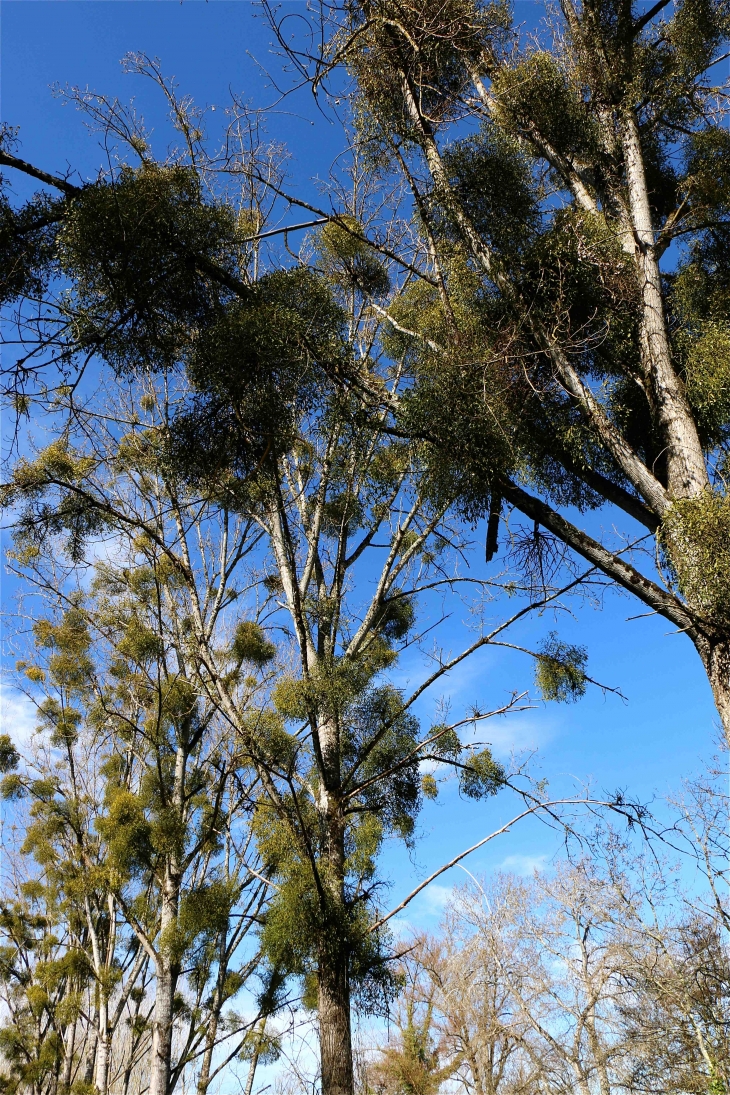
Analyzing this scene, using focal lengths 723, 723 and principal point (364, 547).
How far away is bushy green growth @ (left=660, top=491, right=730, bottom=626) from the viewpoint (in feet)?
13.0

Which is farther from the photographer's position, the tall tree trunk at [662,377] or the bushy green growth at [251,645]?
the bushy green growth at [251,645]

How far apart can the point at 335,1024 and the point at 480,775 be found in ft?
7.24

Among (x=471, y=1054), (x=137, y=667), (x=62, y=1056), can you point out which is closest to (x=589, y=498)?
(x=137, y=667)

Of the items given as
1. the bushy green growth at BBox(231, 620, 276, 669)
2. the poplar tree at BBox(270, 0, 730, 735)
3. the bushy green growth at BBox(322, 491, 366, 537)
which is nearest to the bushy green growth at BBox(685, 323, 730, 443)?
the poplar tree at BBox(270, 0, 730, 735)

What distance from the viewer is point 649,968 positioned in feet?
35.8

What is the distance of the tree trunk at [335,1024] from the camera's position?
4.31 m

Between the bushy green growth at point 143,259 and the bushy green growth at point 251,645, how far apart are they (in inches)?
155

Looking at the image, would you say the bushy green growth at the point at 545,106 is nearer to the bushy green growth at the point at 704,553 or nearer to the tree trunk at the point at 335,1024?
the bushy green growth at the point at 704,553

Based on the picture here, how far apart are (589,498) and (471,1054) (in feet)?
55.3

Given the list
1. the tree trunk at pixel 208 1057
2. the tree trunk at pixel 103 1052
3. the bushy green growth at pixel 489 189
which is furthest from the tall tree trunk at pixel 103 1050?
the bushy green growth at pixel 489 189

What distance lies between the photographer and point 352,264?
690cm

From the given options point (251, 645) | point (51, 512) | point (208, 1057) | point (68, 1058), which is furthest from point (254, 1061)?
point (51, 512)

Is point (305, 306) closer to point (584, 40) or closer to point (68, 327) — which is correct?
point (68, 327)

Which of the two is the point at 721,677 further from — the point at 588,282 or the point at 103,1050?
the point at 103,1050
